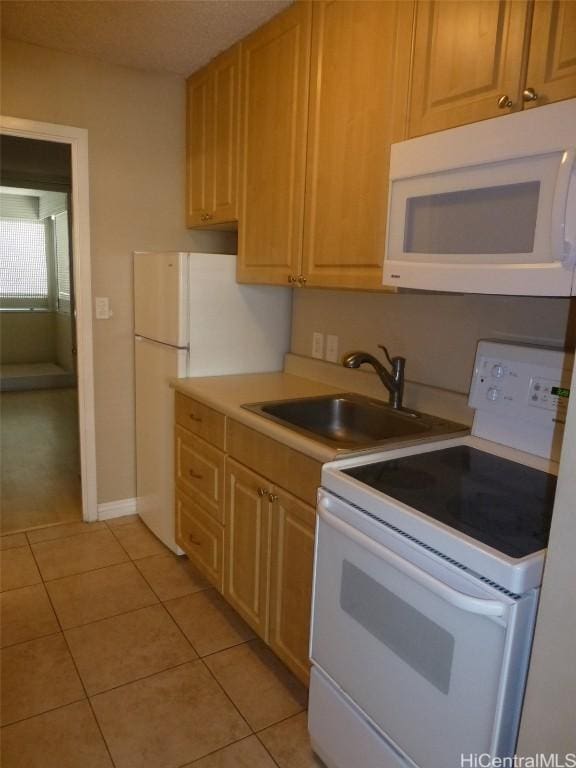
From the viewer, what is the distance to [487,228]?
50.4 inches

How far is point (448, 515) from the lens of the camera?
1.17 metres

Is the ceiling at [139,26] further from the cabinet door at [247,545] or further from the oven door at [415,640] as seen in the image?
the oven door at [415,640]

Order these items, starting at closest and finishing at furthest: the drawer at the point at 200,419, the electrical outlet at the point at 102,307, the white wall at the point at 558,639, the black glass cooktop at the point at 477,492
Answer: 1. the white wall at the point at 558,639
2. the black glass cooktop at the point at 477,492
3. the drawer at the point at 200,419
4. the electrical outlet at the point at 102,307

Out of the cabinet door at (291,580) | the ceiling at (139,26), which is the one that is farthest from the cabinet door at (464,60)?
the cabinet door at (291,580)

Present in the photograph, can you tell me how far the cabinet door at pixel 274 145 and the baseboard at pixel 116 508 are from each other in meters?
1.55

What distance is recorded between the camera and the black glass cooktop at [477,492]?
1.11 m

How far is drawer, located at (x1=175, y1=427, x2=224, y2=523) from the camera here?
2188 millimetres

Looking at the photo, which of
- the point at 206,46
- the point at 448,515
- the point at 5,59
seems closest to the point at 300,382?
the point at 448,515

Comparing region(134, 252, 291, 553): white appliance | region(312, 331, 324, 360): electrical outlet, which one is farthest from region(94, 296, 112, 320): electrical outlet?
region(312, 331, 324, 360): electrical outlet

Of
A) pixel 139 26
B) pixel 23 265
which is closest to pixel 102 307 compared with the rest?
pixel 139 26

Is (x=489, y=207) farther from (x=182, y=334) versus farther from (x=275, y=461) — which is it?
(x=182, y=334)

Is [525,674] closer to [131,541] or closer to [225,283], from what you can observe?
[225,283]

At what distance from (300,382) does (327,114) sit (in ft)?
3.71

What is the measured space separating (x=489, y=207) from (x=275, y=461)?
0.99 meters
